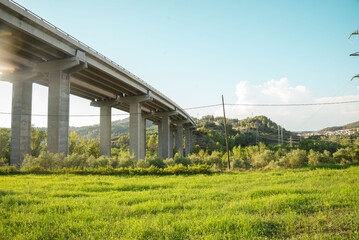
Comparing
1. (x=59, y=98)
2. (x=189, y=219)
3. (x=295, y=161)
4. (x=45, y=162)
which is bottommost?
(x=295, y=161)

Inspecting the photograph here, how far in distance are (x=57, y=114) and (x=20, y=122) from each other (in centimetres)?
644

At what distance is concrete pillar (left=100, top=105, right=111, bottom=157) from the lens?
35.7 metres

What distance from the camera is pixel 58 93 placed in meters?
21.3

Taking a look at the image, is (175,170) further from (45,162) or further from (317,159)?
(317,159)

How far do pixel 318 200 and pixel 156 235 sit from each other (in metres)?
5.09

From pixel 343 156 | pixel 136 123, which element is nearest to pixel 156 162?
pixel 136 123

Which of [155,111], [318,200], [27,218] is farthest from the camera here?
[155,111]

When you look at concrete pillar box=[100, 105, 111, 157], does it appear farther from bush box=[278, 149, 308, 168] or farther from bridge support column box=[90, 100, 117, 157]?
bush box=[278, 149, 308, 168]

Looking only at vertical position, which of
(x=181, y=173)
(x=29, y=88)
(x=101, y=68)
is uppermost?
(x=101, y=68)

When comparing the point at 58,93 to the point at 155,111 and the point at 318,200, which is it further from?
the point at 155,111

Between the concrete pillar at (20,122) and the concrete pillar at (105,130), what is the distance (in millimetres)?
12860

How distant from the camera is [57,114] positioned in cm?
2077

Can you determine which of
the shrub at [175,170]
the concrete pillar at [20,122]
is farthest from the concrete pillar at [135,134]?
the shrub at [175,170]

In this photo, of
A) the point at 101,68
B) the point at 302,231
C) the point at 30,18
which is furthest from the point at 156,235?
the point at 101,68
